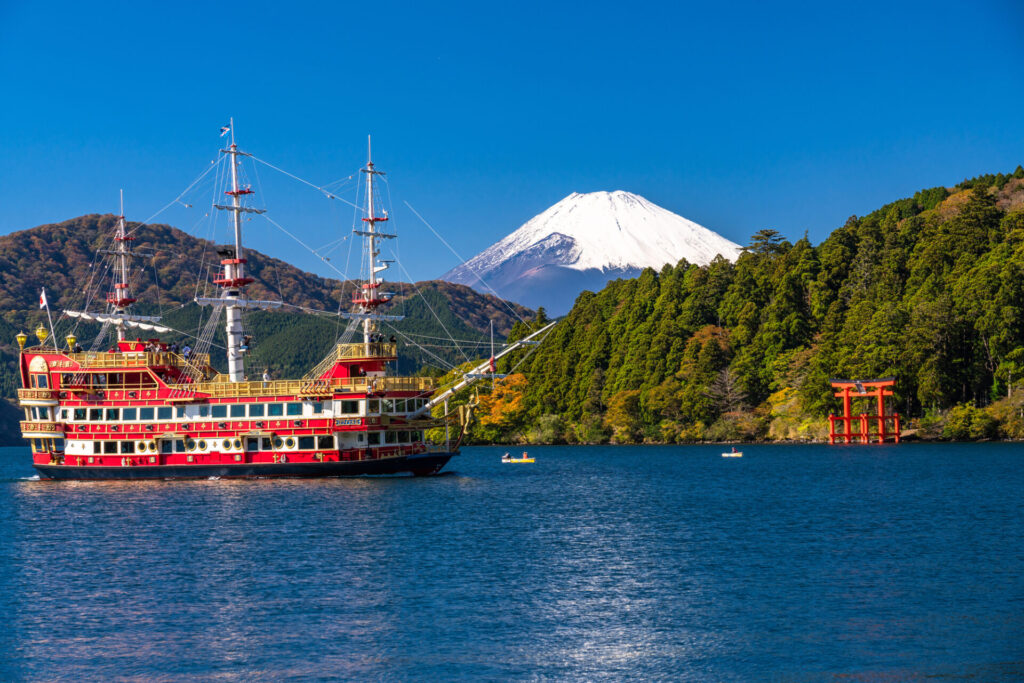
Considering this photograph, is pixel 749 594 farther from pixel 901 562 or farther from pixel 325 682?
pixel 325 682

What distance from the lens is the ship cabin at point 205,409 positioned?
66000 millimetres

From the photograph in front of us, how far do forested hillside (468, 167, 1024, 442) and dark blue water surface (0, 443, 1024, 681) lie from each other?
3812 centimetres

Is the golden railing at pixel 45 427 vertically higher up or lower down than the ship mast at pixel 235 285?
lower down

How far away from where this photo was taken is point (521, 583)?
34.7m

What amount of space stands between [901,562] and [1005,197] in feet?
370

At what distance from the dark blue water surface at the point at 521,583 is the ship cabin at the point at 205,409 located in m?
4.58

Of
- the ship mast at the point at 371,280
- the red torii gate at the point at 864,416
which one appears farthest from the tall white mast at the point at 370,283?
the red torii gate at the point at 864,416

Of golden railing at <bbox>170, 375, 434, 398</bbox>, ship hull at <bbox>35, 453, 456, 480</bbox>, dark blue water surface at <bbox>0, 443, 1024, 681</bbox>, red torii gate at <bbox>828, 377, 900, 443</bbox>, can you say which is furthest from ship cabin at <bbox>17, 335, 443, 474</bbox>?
red torii gate at <bbox>828, 377, 900, 443</bbox>

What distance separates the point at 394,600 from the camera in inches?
1275

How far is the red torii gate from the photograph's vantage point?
98062 millimetres

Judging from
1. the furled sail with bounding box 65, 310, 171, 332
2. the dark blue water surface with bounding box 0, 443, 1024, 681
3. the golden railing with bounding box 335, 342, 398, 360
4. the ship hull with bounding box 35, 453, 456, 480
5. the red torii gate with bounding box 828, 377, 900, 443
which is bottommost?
the dark blue water surface with bounding box 0, 443, 1024, 681

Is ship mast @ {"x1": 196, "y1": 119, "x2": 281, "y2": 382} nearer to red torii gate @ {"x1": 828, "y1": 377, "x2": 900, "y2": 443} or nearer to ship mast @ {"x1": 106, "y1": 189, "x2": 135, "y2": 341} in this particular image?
ship mast @ {"x1": 106, "y1": 189, "x2": 135, "y2": 341}

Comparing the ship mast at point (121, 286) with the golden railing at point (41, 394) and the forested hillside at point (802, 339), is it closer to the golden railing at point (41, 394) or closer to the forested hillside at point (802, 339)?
the golden railing at point (41, 394)

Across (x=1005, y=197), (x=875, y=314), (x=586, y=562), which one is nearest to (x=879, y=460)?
(x=875, y=314)
